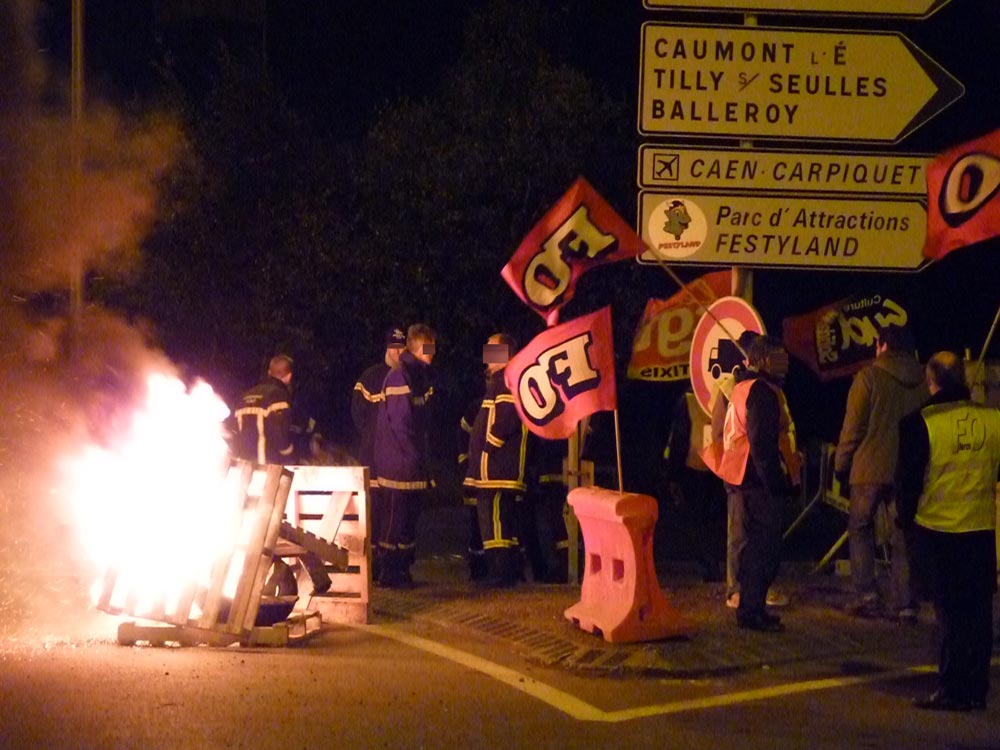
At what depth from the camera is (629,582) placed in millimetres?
10008

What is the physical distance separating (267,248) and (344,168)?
1616mm

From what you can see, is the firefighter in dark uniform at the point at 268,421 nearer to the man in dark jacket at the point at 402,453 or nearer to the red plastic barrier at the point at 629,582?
the man in dark jacket at the point at 402,453

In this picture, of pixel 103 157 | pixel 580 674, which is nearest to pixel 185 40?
pixel 103 157

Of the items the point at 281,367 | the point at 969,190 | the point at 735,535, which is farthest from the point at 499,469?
the point at 969,190

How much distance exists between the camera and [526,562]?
1405 centimetres

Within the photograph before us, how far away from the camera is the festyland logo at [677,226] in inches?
443

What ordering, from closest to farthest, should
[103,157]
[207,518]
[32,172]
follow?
→ 1. [207,518]
2. [32,172]
3. [103,157]

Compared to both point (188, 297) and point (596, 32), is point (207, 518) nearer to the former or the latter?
point (188, 297)

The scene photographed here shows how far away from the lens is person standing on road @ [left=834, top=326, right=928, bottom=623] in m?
11.1

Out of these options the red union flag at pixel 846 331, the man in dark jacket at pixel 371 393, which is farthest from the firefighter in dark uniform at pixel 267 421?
the red union flag at pixel 846 331

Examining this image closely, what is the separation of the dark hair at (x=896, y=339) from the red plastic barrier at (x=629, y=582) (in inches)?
87.2

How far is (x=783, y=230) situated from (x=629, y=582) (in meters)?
2.91

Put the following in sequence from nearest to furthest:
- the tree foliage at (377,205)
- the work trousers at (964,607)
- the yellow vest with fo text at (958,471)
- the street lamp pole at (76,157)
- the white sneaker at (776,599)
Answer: the work trousers at (964,607) → the yellow vest with fo text at (958,471) → the white sneaker at (776,599) → the street lamp pole at (76,157) → the tree foliage at (377,205)

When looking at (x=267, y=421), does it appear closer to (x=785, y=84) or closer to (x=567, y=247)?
(x=567, y=247)
